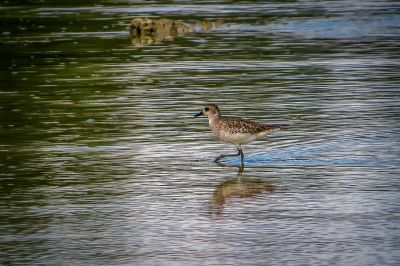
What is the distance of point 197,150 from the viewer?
18.3 meters

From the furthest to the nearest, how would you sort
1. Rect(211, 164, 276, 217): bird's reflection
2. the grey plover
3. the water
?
the grey plover
Rect(211, 164, 276, 217): bird's reflection
the water

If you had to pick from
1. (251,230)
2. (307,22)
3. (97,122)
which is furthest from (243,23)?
(251,230)

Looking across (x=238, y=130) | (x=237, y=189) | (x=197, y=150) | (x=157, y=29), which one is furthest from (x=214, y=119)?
(x=157, y=29)


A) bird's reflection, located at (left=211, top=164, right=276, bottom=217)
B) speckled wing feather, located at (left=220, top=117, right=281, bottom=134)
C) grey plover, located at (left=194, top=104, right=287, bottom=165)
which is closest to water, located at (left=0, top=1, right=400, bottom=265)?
bird's reflection, located at (left=211, top=164, right=276, bottom=217)

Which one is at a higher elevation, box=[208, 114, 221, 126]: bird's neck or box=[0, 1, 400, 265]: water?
box=[208, 114, 221, 126]: bird's neck

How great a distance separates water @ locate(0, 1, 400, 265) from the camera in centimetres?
1264

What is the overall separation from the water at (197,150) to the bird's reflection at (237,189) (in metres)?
0.04

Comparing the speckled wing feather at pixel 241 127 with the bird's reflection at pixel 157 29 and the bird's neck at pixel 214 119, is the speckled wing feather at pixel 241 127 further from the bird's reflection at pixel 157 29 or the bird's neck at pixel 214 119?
the bird's reflection at pixel 157 29

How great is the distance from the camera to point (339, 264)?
38.1 ft

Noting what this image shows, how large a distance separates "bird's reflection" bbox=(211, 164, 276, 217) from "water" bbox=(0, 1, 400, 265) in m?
0.04

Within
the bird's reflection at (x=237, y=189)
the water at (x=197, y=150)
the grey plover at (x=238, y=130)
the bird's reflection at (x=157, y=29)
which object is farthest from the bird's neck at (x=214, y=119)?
the bird's reflection at (x=157, y=29)

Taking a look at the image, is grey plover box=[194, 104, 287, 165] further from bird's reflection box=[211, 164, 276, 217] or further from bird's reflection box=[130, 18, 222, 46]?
bird's reflection box=[130, 18, 222, 46]

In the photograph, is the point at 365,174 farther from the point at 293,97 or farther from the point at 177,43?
the point at 177,43

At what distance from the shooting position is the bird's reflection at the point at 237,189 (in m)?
14.7
